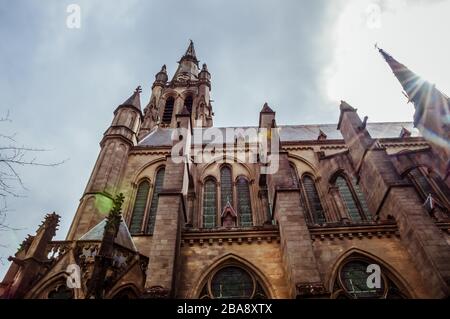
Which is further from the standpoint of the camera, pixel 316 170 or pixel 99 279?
pixel 316 170

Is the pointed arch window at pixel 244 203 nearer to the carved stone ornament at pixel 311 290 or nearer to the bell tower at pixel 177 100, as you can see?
the carved stone ornament at pixel 311 290

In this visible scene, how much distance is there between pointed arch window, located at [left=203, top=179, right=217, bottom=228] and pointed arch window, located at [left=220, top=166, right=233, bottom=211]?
374 millimetres

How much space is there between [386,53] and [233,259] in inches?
706

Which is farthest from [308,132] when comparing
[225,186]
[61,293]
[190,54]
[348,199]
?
[190,54]

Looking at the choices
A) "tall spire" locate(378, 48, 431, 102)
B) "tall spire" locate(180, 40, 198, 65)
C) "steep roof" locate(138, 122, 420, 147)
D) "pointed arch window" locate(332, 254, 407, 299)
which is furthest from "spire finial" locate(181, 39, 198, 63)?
"pointed arch window" locate(332, 254, 407, 299)

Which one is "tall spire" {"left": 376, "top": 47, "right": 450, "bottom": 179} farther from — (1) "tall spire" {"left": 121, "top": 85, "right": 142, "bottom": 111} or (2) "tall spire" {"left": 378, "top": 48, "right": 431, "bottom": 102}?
(1) "tall spire" {"left": 121, "top": 85, "right": 142, "bottom": 111}

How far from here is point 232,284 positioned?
8.61m

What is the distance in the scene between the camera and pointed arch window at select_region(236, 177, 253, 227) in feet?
45.2

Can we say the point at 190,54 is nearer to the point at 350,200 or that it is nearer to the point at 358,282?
the point at 350,200

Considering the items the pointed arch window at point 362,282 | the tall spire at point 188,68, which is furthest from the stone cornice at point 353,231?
the tall spire at point 188,68

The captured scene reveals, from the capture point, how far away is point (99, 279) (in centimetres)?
670
